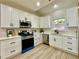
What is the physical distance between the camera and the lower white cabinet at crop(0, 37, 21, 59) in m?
2.40

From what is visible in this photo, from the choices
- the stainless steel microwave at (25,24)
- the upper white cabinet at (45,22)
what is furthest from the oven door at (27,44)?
the upper white cabinet at (45,22)

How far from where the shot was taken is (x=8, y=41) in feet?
8.57

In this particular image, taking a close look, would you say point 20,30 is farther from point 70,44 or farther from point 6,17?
point 70,44

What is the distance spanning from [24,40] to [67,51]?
2.44 m

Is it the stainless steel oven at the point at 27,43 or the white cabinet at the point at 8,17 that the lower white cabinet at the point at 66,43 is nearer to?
the stainless steel oven at the point at 27,43

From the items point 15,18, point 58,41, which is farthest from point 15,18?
point 58,41

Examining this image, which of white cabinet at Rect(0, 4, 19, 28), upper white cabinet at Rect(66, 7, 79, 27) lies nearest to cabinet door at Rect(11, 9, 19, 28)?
white cabinet at Rect(0, 4, 19, 28)

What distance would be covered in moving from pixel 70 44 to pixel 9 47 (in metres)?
2.92

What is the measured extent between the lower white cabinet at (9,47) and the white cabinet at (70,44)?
8.07 ft

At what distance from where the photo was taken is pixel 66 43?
11.0 ft

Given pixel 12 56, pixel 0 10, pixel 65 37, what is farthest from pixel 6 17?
pixel 65 37

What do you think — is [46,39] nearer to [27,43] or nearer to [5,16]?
[27,43]

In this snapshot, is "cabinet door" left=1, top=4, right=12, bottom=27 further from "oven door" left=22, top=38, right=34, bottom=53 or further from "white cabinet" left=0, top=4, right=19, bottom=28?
"oven door" left=22, top=38, right=34, bottom=53

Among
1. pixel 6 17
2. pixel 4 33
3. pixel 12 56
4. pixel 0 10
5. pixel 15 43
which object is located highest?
pixel 0 10
